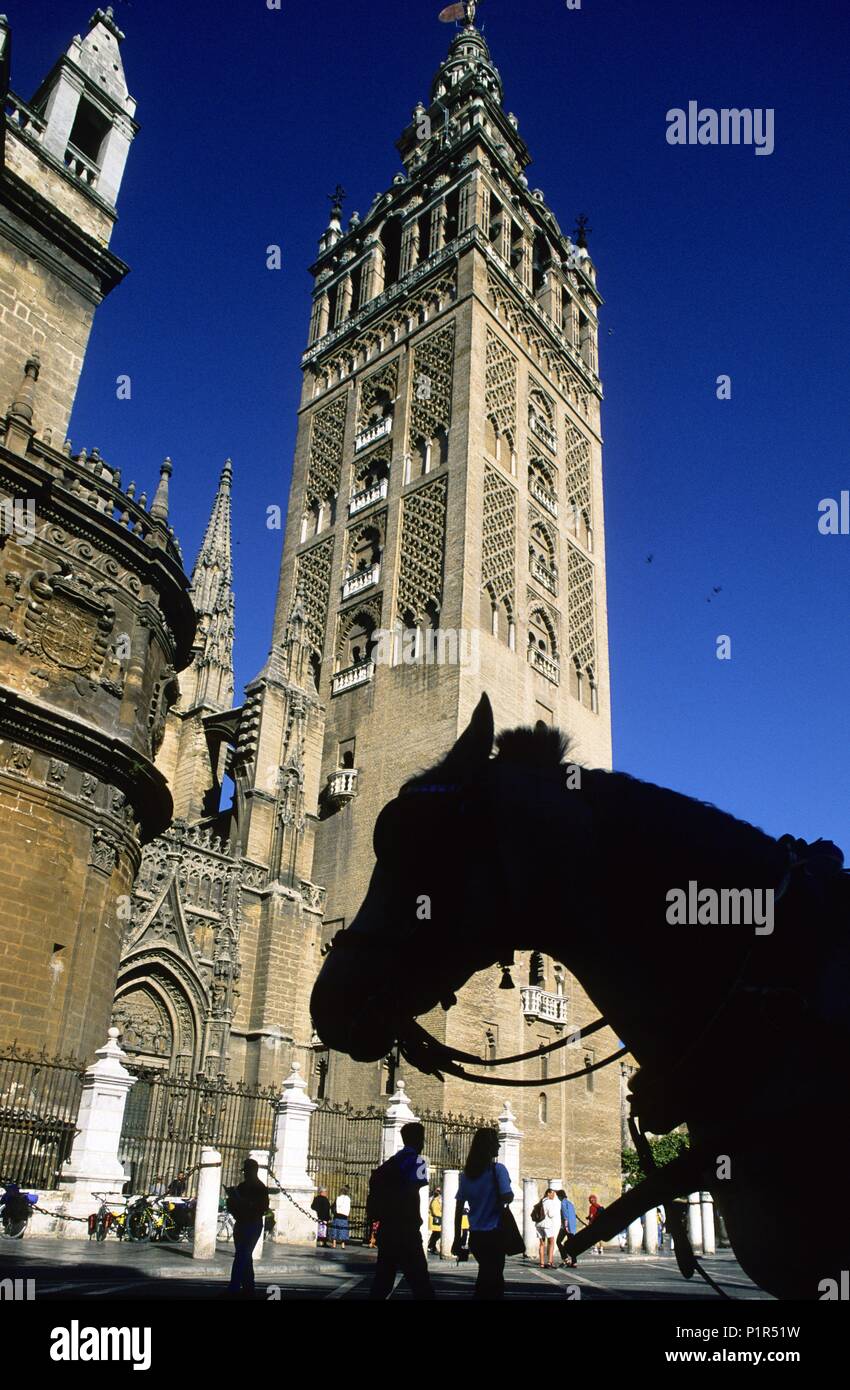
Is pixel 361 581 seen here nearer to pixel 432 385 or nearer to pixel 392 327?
pixel 432 385

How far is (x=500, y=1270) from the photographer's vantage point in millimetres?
5801

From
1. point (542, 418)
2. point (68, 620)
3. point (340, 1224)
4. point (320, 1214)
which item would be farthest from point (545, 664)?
point (320, 1214)

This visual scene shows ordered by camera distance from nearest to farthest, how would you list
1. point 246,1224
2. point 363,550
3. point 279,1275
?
point 246,1224, point 279,1275, point 363,550

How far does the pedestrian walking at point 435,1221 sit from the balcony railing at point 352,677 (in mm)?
16446

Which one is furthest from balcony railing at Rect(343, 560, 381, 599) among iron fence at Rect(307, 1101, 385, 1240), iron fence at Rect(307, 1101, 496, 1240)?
iron fence at Rect(307, 1101, 496, 1240)

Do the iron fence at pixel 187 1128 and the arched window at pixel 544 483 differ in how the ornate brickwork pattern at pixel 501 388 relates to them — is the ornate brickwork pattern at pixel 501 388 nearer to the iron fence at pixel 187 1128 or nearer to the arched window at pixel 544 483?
the arched window at pixel 544 483

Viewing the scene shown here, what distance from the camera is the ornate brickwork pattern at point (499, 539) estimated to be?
98.5ft

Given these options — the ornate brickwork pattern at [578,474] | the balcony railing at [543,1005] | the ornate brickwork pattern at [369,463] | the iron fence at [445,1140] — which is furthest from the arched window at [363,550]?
the iron fence at [445,1140]

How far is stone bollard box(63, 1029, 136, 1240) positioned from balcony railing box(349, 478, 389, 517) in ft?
77.6

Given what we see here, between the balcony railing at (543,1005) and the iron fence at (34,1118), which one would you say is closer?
the iron fence at (34,1118)

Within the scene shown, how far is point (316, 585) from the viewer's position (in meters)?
34.6

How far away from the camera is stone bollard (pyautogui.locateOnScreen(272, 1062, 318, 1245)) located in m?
15.7

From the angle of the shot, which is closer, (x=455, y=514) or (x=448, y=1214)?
(x=448, y=1214)

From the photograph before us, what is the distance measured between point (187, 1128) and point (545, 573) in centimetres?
2141
